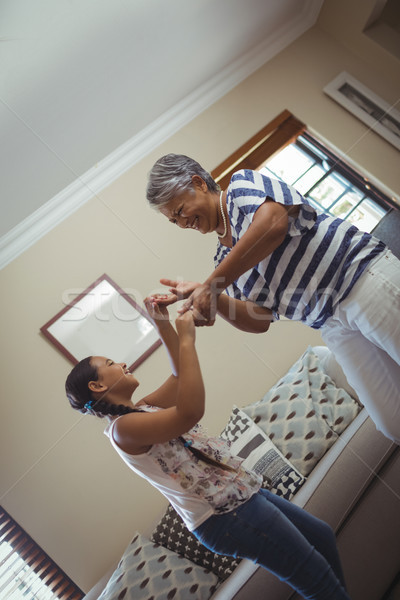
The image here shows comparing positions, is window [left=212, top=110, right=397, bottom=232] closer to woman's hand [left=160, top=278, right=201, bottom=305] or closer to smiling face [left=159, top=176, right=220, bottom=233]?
smiling face [left=159, top=176, right=220, bottom=233]

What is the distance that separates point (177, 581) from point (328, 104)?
2.73 metres

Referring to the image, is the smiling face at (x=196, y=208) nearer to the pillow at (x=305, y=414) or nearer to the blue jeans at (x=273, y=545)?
the blue jeans at (x=273, y=545)

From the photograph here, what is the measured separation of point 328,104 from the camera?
9.88 ft

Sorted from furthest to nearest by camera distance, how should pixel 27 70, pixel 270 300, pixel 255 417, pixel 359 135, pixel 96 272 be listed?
1. pixel 359 135
2. pixel 96 272
3. pixel 255 417
4. pixel 27 70
5. pixel 270 300

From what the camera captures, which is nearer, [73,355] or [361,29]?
[73,355]

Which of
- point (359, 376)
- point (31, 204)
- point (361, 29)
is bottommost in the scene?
point (359, 376)

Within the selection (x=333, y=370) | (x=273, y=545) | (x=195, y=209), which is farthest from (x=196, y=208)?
(x=333, y=370)

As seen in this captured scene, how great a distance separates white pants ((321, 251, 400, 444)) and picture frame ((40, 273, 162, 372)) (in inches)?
49.2

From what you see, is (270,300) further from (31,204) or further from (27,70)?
(31,204)

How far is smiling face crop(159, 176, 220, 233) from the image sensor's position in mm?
1410

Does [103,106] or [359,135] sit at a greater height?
[103,106]

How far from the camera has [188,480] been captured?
4.42 feet

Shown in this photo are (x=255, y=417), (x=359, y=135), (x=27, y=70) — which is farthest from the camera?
(x=359, y=135)

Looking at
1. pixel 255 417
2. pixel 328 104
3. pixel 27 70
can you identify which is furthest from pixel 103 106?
pixel 255 417
